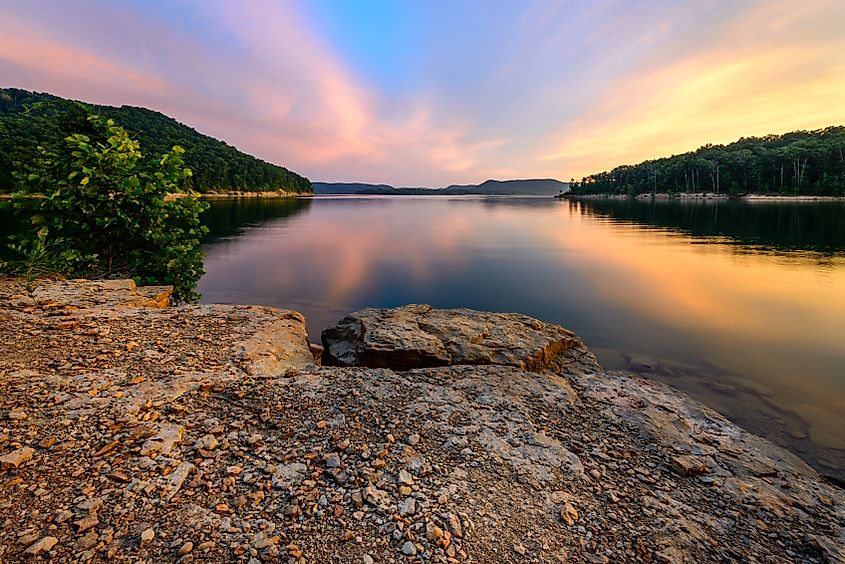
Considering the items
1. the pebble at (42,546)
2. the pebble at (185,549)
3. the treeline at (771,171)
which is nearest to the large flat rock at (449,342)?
the pebble at (185,549)

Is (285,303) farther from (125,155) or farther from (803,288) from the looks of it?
(803,288)

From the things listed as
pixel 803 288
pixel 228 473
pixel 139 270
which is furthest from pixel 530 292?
pixel 228 473

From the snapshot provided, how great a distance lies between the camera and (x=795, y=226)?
47.8 metres

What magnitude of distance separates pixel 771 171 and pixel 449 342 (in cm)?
15695

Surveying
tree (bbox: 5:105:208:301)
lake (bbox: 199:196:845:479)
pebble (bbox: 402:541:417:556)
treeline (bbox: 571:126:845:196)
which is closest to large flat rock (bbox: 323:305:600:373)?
lake (bbox: 199:196:845:479)

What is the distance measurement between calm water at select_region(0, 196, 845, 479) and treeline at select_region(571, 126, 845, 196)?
3670 inches

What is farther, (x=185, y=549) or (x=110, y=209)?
(x=110, y=209)

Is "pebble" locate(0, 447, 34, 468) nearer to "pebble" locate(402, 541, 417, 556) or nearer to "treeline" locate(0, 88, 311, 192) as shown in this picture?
"pebble" locate(402, 541, 417, 556)

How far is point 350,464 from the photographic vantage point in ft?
14.3

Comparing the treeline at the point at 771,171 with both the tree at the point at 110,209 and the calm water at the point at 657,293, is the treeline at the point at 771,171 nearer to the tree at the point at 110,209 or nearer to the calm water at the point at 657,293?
the calm water at the point at 657,293

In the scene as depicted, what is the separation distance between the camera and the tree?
9383 millimetres

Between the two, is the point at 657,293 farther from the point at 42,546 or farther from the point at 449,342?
the point at 42,546

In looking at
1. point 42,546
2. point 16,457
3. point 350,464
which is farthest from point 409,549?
point 16,457

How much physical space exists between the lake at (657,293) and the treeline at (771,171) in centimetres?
9255
